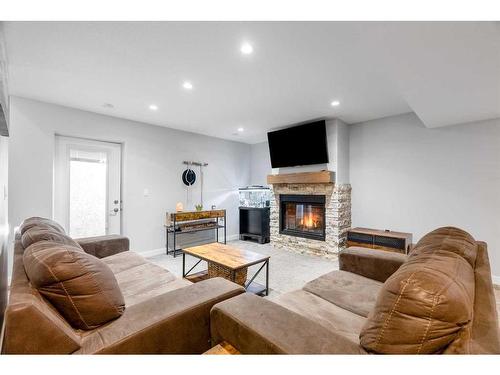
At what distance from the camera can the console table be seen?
4.34 metres

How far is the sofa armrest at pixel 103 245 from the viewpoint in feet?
8.37

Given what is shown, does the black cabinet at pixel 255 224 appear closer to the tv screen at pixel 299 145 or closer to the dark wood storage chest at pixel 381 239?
the tv screen at pixel 299 145

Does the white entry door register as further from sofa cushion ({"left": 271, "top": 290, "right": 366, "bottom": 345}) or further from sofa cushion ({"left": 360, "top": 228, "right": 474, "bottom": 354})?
sofa cushion ({"left": 360, "top": 228, "right": 474, "bottom": 354})

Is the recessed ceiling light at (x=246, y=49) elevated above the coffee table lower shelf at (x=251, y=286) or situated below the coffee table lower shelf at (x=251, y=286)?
above

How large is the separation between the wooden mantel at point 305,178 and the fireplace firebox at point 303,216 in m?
0.33

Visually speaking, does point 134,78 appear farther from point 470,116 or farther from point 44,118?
point 470,116

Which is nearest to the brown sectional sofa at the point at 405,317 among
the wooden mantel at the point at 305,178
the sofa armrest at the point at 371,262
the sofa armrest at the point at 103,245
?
the sofa armrest at the point at 371,262

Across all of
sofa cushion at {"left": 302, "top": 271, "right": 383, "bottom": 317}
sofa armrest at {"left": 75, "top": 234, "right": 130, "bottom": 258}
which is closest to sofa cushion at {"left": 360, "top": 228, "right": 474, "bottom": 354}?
sofa cushion at {"left": 302, "top": 271, "right": 383, "bottom": 317}

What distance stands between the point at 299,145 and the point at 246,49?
2.52 meters

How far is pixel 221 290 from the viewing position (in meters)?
1.46

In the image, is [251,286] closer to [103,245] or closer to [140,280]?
[140,280]

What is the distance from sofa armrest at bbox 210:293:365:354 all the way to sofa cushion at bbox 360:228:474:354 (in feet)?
0.43

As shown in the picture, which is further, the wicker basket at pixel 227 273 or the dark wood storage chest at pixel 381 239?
the dark wood storage chest at pixel 381 239

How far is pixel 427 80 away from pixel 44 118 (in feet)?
14.6
